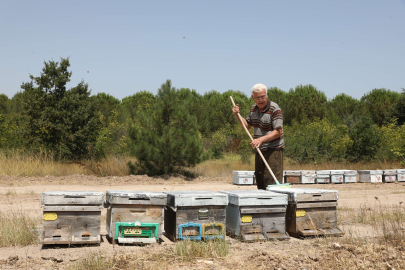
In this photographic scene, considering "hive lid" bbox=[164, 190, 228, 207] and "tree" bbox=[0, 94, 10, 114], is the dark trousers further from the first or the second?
"tree" bbox=[0, 94, 10, 114]

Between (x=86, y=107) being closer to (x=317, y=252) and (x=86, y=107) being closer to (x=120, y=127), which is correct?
(x=120, y=127)

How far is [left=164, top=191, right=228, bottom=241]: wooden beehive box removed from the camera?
4602 mm

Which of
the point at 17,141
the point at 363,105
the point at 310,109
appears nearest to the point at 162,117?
the point at 17,141

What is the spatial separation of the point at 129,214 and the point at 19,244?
5.07ft

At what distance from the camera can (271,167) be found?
5.69 meters

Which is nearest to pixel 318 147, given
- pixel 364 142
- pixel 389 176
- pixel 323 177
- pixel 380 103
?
pixel 364 142

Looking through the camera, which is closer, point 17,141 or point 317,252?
point 317,252

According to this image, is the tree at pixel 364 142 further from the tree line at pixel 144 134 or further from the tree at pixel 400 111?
the tree at pixel 400 111

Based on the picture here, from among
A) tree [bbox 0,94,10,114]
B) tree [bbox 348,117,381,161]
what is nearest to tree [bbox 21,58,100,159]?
tree [bbox 348,117,381,161]

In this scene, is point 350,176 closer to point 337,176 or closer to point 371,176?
point 337,176

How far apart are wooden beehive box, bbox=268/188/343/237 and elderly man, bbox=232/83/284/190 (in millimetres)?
627

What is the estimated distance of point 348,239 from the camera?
461 cm

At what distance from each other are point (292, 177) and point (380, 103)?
2808 centimetres

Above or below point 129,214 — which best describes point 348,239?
below
